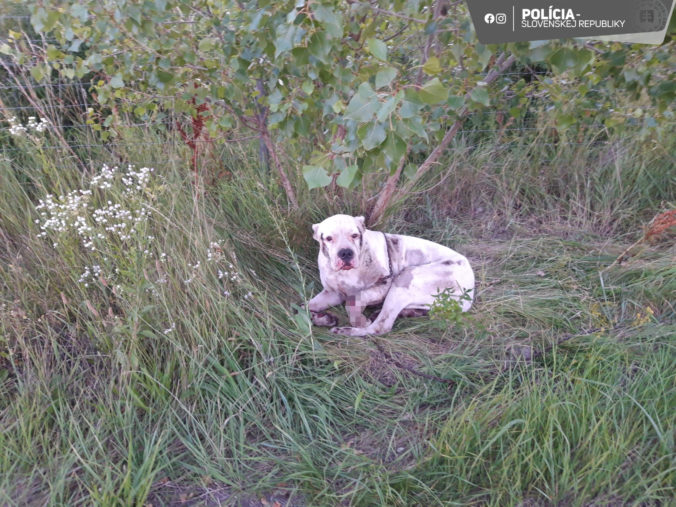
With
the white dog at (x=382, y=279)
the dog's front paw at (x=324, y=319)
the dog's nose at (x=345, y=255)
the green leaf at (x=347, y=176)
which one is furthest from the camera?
the dog's front paw at (x=324, y=319)

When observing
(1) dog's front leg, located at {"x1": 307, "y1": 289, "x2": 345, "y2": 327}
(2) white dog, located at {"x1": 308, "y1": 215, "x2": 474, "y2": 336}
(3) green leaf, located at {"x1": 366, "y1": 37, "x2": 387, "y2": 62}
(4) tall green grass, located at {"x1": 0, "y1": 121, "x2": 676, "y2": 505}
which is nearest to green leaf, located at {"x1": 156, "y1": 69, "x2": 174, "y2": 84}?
(4) tall green grass, located at {"x1": 0, "y1": 121, "x2": 676, "y2": 505}

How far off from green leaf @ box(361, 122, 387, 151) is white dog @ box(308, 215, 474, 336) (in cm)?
141

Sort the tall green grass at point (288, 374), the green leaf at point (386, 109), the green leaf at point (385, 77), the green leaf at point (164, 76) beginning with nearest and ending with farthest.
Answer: the green leaf at point (386, 109) < the green leaf at point (385, 77) < the tall green grass at point (288, 374) < the green leaf at point (164, 76)

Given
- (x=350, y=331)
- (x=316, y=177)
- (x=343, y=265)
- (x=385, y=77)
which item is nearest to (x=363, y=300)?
(x=350, y=331)

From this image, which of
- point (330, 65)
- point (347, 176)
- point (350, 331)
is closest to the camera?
point (347, 176)

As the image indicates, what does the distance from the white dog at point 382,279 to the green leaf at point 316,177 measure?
41.7 inches

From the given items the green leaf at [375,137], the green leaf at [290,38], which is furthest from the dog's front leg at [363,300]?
the green leaf at [290,38]

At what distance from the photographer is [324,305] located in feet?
11.4

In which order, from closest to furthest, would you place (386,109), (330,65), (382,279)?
1. (386,109)
2. (330,65)
3. (382,279)

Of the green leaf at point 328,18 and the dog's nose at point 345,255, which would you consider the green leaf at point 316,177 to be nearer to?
the green leaf at point 328,18

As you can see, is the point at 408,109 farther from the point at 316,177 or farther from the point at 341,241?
the point at 341,241

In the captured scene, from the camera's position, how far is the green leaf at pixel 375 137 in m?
1.75

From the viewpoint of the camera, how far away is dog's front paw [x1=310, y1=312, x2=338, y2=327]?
3.40m

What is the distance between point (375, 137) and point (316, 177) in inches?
15.4
